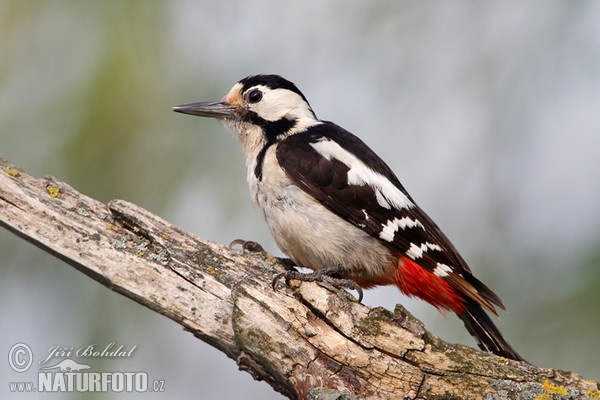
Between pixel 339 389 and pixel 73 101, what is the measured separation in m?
2.85

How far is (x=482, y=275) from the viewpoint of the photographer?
4984 millimetres

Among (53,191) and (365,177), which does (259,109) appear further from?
(53,191)

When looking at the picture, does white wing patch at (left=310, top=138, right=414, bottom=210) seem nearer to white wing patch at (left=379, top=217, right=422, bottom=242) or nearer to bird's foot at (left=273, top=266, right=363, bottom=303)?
white wing patch at (left=379, top=217, right=422, bottom=242)

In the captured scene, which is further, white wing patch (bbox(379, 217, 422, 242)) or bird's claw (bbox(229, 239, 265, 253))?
bird's claw (bbox(229, 239, 265, 253))

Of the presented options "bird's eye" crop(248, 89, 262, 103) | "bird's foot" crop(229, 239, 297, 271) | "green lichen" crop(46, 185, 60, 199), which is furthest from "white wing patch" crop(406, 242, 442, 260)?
"green lichen" crop(46, 185, 60, 199)

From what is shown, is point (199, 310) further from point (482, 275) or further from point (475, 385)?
point (482, 275)

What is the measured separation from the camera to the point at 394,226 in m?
3.94

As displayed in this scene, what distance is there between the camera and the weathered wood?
2.97 meters

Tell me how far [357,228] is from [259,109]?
110 centimetres

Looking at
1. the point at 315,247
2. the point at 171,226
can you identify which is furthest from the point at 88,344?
the point at 315,247

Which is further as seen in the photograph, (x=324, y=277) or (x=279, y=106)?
(x=279, y=106)

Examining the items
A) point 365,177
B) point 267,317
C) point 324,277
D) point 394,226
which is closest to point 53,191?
point 267,317

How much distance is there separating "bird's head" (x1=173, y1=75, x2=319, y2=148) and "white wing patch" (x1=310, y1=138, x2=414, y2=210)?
1.12 ft

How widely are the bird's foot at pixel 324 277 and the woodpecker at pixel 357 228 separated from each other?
0.01 meters
